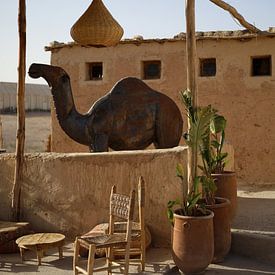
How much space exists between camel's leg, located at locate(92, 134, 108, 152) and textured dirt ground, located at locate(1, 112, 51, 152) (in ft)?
40.4

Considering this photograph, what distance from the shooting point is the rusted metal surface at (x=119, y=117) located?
6.59m

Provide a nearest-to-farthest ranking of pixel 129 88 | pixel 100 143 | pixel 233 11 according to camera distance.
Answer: pixel 100 143 < pixel 233 11 < pixel 129 88

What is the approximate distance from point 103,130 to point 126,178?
4.28ft

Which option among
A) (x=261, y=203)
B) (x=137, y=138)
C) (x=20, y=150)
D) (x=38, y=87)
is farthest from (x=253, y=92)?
(x=38, y=87)

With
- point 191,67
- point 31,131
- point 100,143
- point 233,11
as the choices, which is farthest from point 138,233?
point 31,131

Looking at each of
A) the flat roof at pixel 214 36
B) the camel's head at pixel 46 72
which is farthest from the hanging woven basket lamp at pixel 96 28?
the flat roof at pixel 214 36

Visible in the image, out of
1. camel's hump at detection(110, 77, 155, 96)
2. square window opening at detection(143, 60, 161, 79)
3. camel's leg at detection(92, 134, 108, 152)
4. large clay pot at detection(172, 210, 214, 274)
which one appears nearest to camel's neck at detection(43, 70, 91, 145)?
camel's leg at detection(92, 134, 108, 152)

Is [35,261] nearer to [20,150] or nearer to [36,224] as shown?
[36,224]

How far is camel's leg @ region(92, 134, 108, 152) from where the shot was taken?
21.4 feet

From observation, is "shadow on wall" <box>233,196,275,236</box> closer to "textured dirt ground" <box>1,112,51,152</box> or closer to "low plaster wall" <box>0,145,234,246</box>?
"low plaster wall" <box>0,145,234,246</box>

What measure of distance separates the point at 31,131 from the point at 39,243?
22.1 metres

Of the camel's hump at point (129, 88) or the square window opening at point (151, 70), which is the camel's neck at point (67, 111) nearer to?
the camel's hump at point (129, 88)

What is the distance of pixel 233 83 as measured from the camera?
10.1 m

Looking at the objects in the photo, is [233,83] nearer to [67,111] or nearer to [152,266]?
[67,111]
